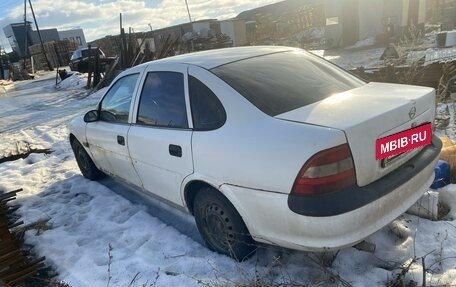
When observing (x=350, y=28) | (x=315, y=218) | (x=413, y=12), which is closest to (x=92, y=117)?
(x=315, y=218)

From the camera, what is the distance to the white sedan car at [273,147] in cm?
223

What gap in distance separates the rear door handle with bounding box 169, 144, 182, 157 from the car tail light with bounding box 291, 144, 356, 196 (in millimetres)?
1108

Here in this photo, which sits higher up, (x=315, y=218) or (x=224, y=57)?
(x=224, y=57)

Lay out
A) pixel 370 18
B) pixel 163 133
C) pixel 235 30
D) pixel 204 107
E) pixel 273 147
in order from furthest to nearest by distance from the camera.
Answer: pixel 235 30
pixel 370 18
pixel 163 133
pixel 204 107
pixel 273 147

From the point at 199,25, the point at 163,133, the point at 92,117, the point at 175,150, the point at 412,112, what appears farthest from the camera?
the point at 199,25

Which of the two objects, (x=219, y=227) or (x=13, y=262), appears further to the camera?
(x=13, y=262)

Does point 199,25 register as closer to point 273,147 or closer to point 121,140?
point 121,140

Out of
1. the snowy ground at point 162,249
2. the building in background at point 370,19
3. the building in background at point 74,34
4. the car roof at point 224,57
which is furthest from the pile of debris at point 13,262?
the building in background at point 74,34

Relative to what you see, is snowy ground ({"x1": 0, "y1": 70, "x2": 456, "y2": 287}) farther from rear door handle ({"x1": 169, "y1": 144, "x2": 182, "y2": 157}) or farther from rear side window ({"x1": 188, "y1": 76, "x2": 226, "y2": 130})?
rear side window ({"x1": 188, "y1": 76, "x2": 226, "y2": 130})

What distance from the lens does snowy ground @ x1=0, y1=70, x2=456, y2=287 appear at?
268 cm

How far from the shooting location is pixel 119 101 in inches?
159

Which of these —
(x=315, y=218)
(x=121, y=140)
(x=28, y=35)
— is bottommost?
(x=315, y=218)

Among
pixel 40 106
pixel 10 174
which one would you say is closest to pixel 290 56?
pixel 10 174

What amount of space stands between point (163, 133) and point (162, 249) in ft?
3.39
